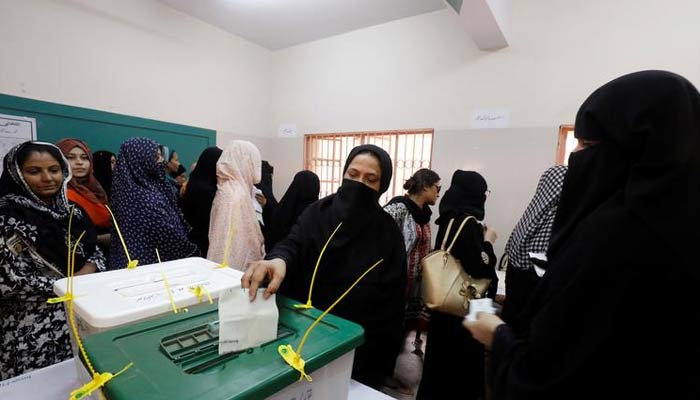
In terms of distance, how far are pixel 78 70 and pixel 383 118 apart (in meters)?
2.45

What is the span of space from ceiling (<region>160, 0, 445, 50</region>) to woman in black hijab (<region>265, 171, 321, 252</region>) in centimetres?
155

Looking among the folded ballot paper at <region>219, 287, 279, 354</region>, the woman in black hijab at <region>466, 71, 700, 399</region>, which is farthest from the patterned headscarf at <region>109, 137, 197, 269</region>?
the woman in black hijab at <region>466, 71, 700, 399</region>

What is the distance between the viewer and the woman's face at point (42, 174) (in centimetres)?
132

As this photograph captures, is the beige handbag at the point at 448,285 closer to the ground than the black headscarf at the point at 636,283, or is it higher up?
closer to the ground

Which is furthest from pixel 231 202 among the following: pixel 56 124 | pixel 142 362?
pixel 56 124

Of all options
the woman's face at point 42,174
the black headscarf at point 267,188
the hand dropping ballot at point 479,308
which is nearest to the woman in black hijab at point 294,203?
the black headscarf at point 267,188

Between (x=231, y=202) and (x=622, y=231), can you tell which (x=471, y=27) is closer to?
(x=231, y=202)

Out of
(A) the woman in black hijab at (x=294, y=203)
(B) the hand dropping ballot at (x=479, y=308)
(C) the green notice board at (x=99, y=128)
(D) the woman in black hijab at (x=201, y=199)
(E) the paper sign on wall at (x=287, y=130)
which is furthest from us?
(E) the paper sign on wall at (x=287, y=130)

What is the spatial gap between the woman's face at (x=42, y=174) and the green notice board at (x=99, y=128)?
48.9 inches

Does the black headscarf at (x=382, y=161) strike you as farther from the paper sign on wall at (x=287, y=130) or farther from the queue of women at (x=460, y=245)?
the paper sign on wall at (x=287, y=130)

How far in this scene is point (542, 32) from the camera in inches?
86.4

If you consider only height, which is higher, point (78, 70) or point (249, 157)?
point (78, 70)

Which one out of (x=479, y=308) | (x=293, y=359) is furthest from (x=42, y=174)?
(x=479, y=308)

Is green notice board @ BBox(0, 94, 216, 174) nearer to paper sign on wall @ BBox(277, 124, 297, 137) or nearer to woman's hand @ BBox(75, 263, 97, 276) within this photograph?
paper sign on wall @ BBox(277, 124, 297, 137)
